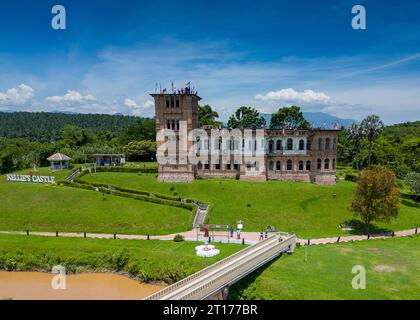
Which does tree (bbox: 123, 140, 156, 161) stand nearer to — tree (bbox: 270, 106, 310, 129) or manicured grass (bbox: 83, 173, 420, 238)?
manicured grass (bbox: 83, 173, 420, 238)

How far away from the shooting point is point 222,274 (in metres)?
27.8

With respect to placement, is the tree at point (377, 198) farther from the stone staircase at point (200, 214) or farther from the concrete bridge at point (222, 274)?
the stone staircase at point (200, 214)

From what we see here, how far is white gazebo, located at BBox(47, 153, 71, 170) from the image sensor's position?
2899 inches

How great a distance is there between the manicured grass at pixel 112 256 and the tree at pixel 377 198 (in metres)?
20.4

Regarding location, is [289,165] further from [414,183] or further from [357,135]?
[357,135]

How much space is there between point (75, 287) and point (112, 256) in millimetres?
5012

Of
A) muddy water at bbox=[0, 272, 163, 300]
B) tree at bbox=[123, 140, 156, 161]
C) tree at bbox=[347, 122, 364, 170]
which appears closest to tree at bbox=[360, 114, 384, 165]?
tree at bbox=[347, 122, 364, 170]

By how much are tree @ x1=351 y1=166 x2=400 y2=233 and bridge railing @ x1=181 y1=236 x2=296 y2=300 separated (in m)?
15.8

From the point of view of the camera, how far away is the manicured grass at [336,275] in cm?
2931

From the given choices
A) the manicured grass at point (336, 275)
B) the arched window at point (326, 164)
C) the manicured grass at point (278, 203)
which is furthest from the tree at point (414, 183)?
the manicured grass at point (336, 275)

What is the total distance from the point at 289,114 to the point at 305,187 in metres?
39.1
